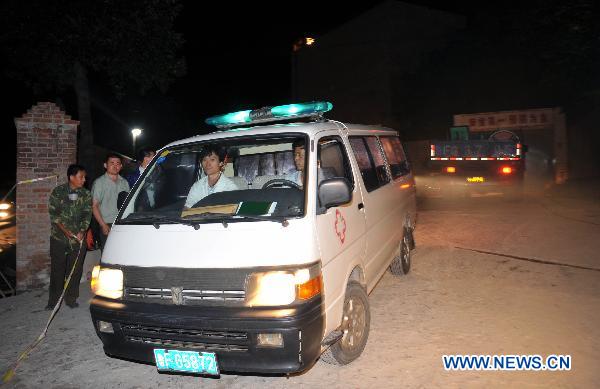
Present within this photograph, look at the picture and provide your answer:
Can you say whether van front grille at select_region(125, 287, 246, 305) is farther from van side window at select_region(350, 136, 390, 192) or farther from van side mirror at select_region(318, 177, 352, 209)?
van side window at select_region(350, 136, 390, 192)

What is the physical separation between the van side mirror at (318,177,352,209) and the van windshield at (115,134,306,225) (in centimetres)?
16

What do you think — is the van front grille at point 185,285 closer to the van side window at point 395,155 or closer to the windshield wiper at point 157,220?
the windshield wiper at point 157,220

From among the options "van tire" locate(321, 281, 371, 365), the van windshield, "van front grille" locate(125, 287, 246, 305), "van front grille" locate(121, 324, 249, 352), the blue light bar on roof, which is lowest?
"van tire" locate(321, 281, 371, 365)

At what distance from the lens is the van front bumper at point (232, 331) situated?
2949mm

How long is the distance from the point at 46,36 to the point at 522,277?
42.5 feet

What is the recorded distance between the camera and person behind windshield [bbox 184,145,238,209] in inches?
170

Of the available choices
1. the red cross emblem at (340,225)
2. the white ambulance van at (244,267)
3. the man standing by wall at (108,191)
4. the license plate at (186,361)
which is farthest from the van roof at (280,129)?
the man standing by wall at (108,191)

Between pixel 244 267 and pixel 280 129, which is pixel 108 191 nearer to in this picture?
pixel 280 129

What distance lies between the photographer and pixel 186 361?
3107 millimetres

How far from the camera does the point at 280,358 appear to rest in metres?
2.97

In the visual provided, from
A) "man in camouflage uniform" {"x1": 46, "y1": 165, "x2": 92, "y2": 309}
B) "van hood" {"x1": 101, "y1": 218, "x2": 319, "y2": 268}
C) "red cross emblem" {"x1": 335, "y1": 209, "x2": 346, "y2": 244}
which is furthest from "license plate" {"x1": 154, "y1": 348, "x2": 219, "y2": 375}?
"man in camouflage uniform" {"x1": 46, "y1": 165, "x2": 92, "y2": 309}

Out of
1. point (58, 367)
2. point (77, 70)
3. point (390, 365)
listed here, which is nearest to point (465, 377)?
point (390, 365)

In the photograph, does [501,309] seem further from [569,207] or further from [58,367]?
[569,207]

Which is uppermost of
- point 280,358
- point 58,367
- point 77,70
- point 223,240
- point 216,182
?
point 77,70
